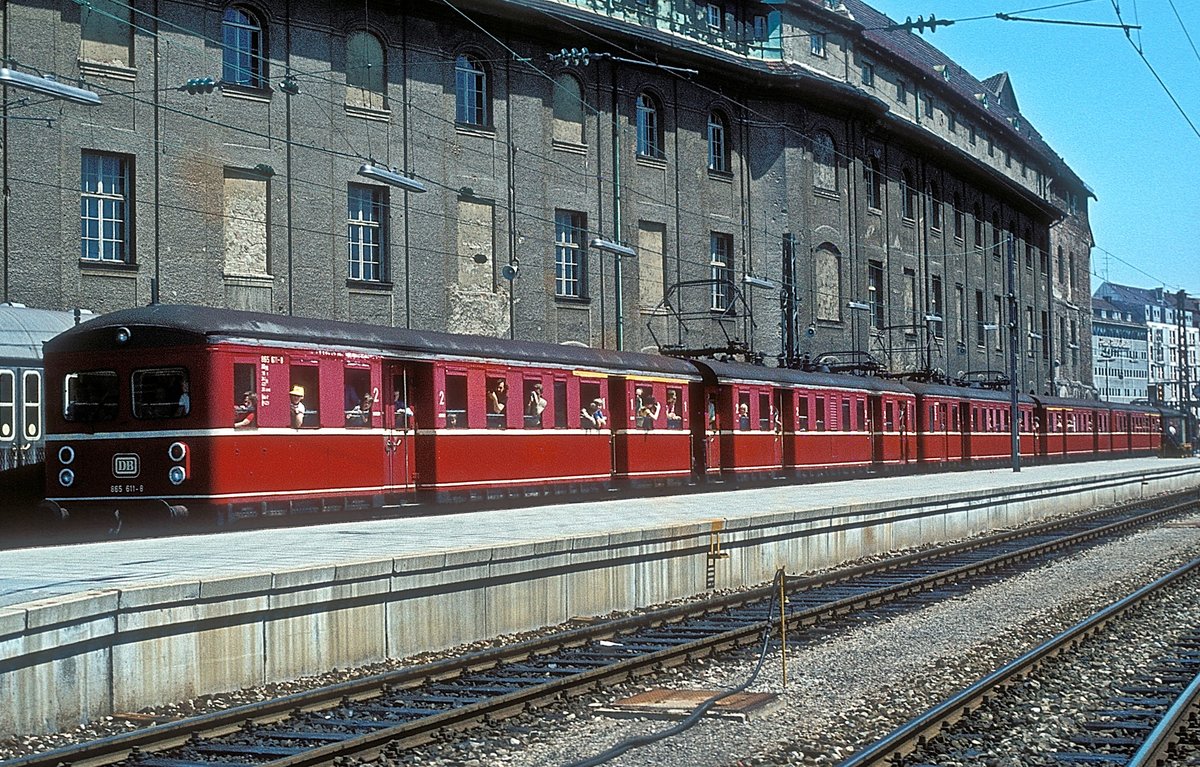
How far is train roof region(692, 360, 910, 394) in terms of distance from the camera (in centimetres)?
3319

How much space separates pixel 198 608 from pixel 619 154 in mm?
32153

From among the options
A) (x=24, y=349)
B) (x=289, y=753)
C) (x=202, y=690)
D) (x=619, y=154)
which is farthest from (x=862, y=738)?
(x=619, y=154)

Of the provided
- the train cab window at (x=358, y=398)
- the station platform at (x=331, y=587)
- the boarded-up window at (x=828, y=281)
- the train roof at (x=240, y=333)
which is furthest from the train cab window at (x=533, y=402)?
the boarded-up window at (x=828, y=281)

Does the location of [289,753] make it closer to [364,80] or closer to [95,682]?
[95,682]

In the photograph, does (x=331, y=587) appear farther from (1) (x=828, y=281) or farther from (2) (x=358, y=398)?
(1) (x=828, y=281)

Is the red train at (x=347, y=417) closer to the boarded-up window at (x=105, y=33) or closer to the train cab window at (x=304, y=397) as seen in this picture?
the train cab window at (x=304, y=397)

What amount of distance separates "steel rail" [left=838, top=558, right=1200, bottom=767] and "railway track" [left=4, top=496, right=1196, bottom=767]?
218cm

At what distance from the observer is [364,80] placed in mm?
34781

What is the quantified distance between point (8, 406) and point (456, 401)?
6.58 metres

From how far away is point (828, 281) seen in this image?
51.8 metres

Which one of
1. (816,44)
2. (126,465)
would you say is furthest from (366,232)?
(816,44)

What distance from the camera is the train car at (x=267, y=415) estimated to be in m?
18.9

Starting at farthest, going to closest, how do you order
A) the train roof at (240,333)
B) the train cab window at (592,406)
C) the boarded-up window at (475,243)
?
the boarded-up window at (475,243) < the train cab window at (592,406) < the train roof at (240,333)

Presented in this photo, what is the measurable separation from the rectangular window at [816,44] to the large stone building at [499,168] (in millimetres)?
102
